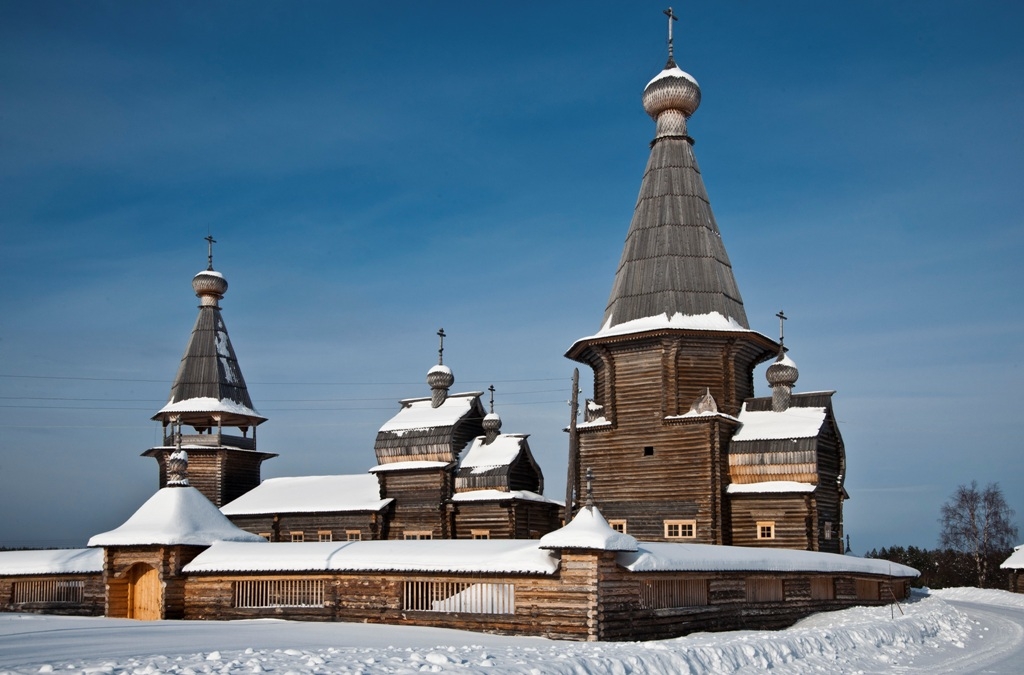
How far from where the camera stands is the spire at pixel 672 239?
3002 centimetres

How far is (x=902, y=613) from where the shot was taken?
2344 centimetres

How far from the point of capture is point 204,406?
131 feet

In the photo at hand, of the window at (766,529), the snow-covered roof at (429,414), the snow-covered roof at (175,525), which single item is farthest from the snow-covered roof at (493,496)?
the snow-covered roof at (175,525)

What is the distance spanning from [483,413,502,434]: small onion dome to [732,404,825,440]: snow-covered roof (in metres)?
9.39

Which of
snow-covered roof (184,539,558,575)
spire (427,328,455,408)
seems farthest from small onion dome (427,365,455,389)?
snow-covered roof (184,539,558,575)

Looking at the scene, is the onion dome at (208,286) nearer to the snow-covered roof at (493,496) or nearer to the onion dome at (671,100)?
the snow-covered roof at (493,496)

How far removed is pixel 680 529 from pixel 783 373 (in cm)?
587

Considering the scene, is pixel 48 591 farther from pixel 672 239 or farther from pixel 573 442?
pixel 672 239

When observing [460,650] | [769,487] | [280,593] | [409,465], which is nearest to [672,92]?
[769,487]

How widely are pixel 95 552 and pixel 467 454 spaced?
13.3 meters

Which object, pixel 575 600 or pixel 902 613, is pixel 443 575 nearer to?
pixel 575 600

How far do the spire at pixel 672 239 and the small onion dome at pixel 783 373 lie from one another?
5.01 feet

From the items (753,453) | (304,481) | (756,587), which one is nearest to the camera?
(756,587)

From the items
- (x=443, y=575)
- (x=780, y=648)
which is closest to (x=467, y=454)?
(x=443, y=575)
